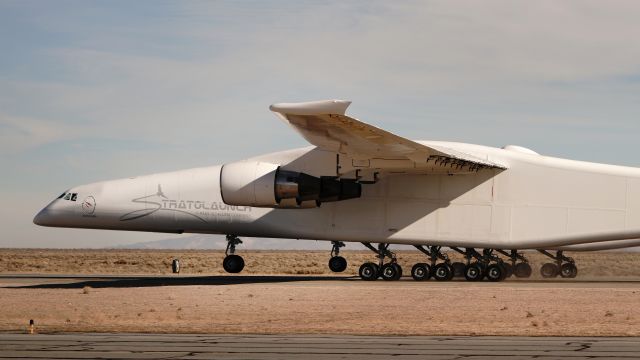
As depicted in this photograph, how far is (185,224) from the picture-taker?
118 feet

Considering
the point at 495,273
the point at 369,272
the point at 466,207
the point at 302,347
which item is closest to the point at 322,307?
the point at 302,347

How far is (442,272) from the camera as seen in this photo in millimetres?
34469

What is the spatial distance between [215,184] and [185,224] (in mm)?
1797

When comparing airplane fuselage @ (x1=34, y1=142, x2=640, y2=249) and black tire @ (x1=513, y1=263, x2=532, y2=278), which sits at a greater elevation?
airplane fuselage @ (x1=34, y1=142, x2=640, y2=249)

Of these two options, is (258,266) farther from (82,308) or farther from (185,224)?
(82,308)

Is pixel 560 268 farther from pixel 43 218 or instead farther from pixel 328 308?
pixel 43 218

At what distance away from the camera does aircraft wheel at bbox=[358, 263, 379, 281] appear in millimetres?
34594

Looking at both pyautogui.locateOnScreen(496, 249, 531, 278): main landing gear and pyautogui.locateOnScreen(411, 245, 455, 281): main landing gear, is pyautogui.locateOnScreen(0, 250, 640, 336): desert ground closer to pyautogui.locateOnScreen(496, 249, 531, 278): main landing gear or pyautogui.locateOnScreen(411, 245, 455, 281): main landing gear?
pyautogui.locateOnScreen(411, 245, 455, 281): main landing gear

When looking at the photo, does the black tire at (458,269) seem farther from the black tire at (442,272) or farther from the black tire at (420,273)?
the black tire at (420,273)

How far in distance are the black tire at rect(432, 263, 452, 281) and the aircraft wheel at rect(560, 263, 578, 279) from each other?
6.26m

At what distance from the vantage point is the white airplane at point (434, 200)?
32.6m

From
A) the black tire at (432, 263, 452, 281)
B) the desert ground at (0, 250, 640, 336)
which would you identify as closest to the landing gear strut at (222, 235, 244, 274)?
the desert ground at (0, 250, 640, 336)

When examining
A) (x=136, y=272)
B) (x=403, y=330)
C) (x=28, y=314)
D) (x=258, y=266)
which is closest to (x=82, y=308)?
(x=28, y=314)

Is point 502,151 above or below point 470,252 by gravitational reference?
above
